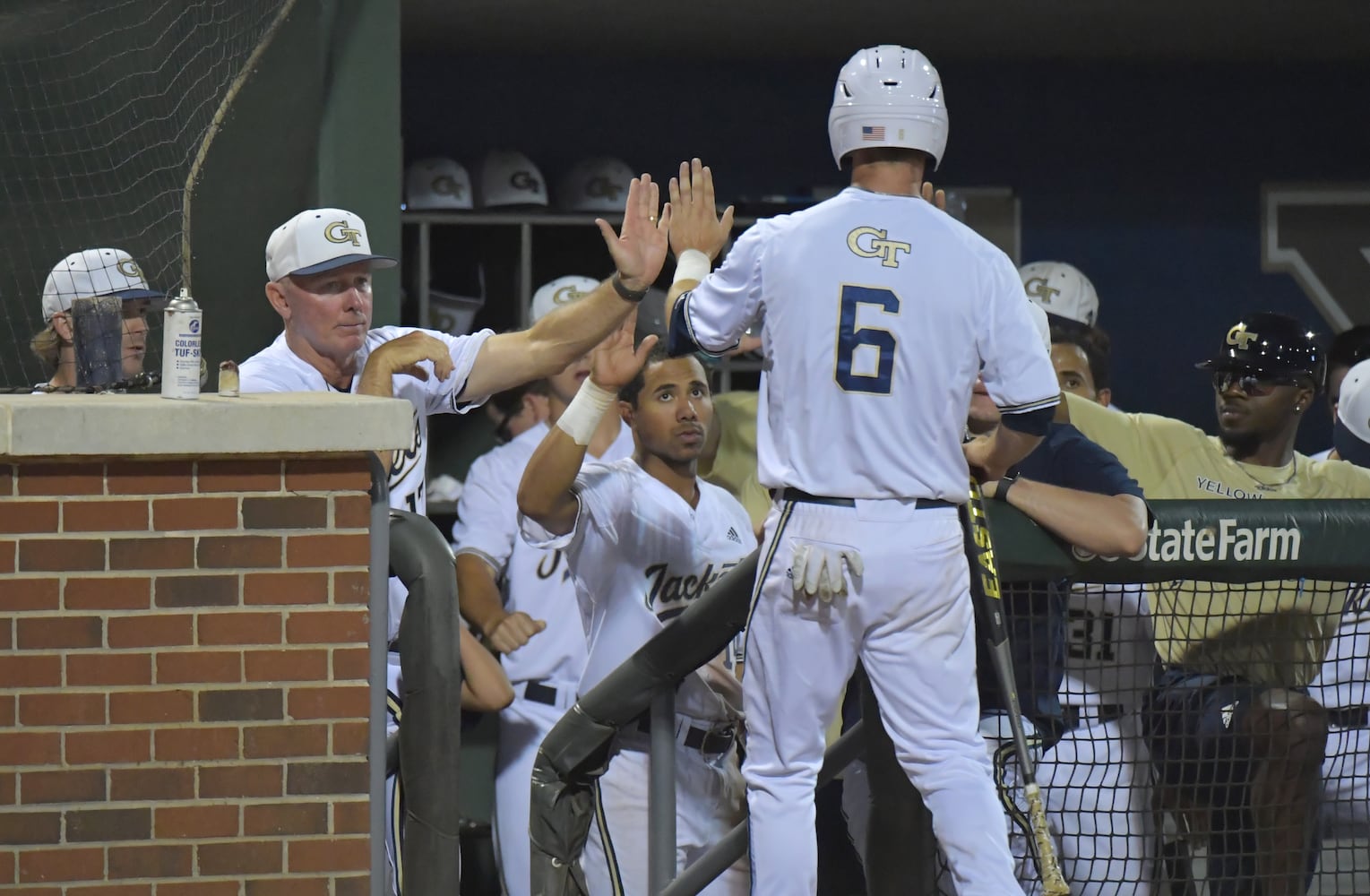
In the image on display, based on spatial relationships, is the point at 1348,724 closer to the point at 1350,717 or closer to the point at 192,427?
the point at 1350,717

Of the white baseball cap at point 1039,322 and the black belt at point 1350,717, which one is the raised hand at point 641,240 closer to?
the white baseball cap at point 1039,322

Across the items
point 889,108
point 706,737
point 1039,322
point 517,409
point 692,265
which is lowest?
point 706,737

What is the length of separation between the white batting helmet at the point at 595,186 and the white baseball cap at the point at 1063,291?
1.63m

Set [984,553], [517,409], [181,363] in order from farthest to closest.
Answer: [517,409] < [984,553] < [181,363]

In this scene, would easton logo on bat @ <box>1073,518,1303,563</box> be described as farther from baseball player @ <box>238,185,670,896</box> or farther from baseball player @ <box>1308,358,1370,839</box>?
baseball player @ <box>238,185,670,896</box>

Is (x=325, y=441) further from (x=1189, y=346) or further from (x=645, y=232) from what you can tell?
(x=1189, y=346)

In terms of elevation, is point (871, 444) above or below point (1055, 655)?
above

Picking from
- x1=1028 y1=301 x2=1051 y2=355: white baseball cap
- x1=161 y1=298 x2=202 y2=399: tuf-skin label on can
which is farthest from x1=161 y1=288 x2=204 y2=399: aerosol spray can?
x1=1028 y1=301 x2=1051 y2=355: white baseball cap

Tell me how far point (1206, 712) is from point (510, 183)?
3.75m

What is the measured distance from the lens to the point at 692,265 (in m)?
3.41

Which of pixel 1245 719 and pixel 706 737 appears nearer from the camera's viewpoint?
pixel 1245 719

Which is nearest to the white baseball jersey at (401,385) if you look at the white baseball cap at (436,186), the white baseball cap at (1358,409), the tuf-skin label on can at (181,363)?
the tuf-skin label on can at (181,363)

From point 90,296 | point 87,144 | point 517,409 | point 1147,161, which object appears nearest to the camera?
point 90,296

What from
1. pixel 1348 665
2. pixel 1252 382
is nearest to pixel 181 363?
pixel 1348 665
